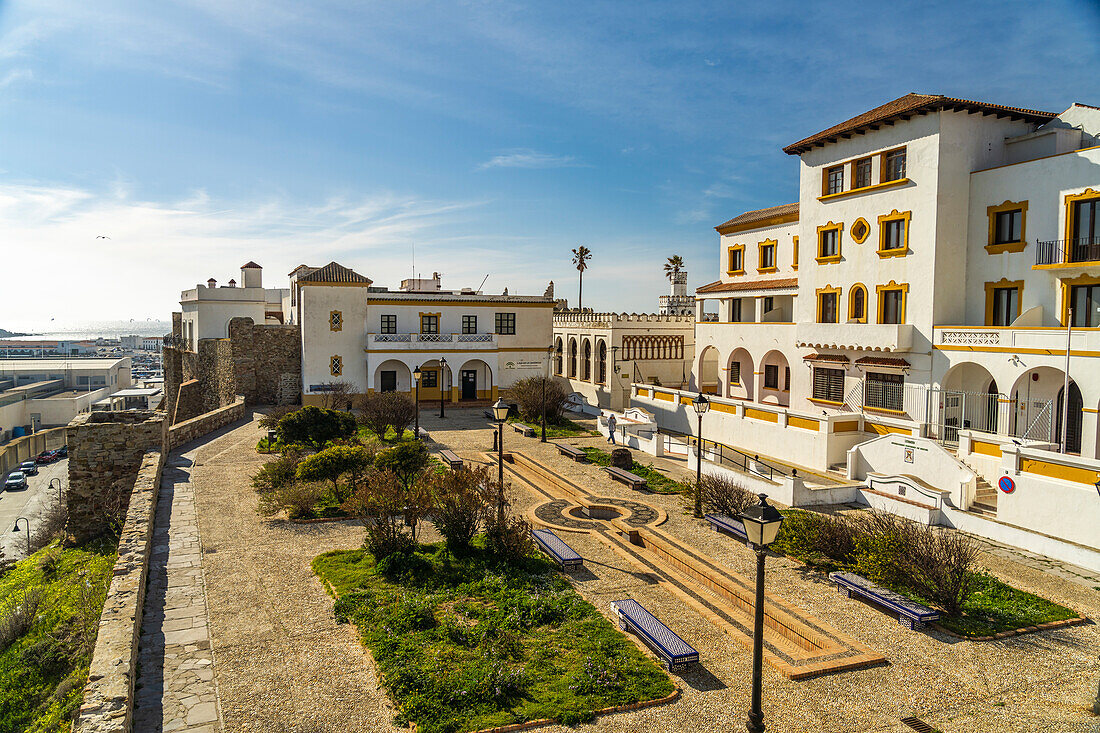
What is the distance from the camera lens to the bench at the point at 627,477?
741 inches

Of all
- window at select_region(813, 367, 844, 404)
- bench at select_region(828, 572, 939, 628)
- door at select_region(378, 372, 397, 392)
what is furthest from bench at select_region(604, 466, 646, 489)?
door at select_region(378, 372, 397, 392)

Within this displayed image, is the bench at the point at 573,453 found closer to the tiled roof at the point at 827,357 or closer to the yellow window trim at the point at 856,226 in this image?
the tiled roof at the point at 827,357

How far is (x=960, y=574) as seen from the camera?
10.6m

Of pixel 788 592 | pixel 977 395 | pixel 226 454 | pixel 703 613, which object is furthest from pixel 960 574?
pixel 226 454

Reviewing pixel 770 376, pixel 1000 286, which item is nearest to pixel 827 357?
pixel 770 376

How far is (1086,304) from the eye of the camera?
59.7ft

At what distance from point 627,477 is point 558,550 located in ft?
22.3

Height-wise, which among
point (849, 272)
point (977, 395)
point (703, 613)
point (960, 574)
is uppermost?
point (849, 272)

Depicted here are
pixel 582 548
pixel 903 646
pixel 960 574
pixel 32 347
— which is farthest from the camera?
pixel 32 347

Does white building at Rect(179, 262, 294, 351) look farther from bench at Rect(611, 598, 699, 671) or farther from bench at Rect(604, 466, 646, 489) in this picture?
bench at Rect(611, 598, 699, 671)

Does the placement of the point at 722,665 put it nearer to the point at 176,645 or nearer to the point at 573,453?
the point at 176,645

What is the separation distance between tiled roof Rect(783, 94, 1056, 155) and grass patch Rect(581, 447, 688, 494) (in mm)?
14029

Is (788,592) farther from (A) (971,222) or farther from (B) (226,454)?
(B) (226,454)

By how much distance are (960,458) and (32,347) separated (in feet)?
655
